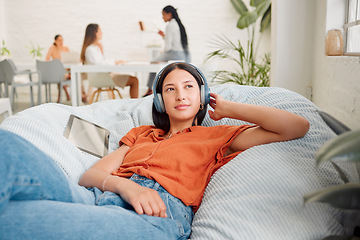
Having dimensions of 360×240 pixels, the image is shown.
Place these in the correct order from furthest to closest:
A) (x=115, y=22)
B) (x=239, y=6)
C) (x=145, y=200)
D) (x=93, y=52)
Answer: (x=115, y=22) < (x=239, y=6) < (x=93, y=52) < (x=145, y=200)

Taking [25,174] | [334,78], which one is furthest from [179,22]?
[25,174]

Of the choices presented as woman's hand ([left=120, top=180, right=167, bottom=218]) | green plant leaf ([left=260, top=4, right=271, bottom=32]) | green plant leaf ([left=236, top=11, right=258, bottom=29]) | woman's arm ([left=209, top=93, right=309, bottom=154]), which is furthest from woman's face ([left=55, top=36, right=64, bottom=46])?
woman's hand ([left=120, top=180, right=167, bottom=218])

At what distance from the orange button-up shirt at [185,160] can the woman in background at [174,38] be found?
3.99 m

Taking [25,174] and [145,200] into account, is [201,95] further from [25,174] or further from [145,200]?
[25,174]

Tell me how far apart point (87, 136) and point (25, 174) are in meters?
0.87

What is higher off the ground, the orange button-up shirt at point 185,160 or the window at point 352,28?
the window at point 352,28

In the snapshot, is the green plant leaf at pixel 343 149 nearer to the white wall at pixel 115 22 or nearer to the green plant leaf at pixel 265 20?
the green plant leaf at pixel 265 20

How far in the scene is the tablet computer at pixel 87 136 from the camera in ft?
5.37

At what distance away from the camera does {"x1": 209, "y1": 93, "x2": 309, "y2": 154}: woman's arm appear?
123cm

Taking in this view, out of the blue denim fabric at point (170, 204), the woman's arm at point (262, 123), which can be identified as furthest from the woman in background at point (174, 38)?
the blue denim fabric at point (170, 204)

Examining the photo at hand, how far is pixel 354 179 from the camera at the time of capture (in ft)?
3.76

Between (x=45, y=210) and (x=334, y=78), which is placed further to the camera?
(x=334, y=78)

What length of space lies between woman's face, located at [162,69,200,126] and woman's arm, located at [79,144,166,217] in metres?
0.28

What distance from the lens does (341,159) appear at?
568mm
